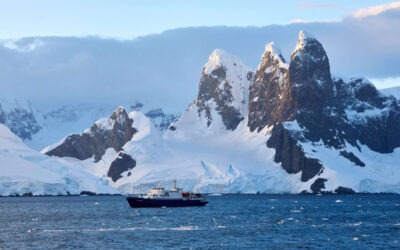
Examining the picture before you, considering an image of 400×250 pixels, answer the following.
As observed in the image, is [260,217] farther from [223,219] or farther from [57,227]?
[57,227]

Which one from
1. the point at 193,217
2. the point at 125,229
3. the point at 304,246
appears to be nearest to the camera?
the point at 304,246

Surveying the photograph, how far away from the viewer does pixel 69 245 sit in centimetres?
11731

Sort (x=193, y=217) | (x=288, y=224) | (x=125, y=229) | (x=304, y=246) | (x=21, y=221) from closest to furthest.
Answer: (x=304, y=246)
(x=125, y=229)
(x=288, y=224)
(x=21, y=221)
(x=193, y=217)

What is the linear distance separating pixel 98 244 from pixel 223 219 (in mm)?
52513

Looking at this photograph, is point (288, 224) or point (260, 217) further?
point (260, 217)

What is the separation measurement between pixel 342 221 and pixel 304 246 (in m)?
46.2

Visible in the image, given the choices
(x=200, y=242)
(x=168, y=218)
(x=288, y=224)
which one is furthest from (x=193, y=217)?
(x=200, y=242)

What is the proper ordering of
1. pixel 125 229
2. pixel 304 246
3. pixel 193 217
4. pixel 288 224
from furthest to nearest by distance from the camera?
pixel 193 217, pixel 288 224, pixel 125 229, pixel 304 246

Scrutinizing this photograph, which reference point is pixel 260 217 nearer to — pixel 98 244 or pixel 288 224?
pixel 288 224

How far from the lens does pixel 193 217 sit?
175875 millimetres

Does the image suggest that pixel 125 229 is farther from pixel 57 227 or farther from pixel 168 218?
pixel 168 218

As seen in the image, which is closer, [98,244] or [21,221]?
[98,244]

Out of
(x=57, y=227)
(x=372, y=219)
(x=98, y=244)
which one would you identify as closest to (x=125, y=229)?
(x=57, y=227)

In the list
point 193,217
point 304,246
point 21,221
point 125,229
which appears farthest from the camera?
point 193,217
